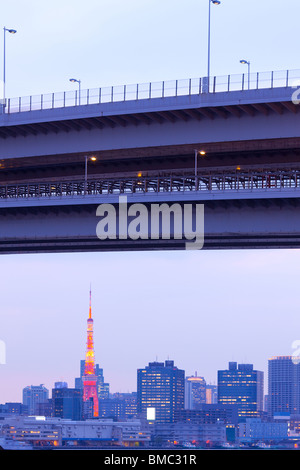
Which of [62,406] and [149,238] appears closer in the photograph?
[149,238]

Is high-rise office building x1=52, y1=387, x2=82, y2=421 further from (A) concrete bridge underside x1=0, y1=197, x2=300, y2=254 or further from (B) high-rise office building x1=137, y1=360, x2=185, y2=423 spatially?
(A) concrete bridge underside x1=0, y1=197, x2=300, y2=254

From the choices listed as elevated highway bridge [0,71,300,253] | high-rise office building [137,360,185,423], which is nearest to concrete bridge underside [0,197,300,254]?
elevated highway bridge [0,71,300,253]

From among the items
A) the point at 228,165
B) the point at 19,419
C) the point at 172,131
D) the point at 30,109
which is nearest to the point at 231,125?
the point at 172,131

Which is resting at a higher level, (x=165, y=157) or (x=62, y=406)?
(x=165, y=157)

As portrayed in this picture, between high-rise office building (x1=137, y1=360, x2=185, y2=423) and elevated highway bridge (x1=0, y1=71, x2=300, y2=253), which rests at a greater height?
elevated highway bridge (x1=0, y1=71, x2=300, y2=253)

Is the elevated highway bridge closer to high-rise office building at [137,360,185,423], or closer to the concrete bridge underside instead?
the concrete bridge underside

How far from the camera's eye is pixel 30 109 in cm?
4747

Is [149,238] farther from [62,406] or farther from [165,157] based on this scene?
[62,406]

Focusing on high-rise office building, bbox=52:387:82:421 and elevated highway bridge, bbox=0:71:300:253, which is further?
high-rise office building, bbox=52:387:82:421

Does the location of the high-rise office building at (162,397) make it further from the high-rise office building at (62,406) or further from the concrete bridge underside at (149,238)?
the concrete bridge underside at (149,238)

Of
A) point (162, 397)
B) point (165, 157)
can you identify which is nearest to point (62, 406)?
point (162, 397)

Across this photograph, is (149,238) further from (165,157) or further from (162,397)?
(162,397)
